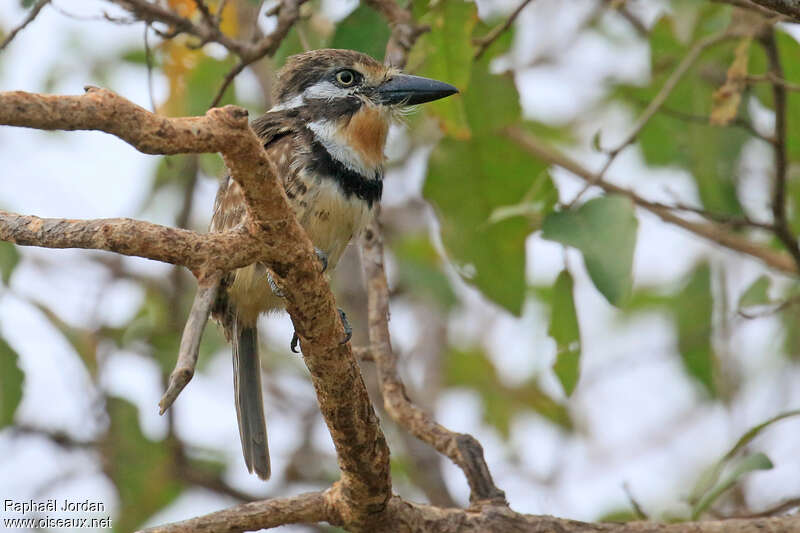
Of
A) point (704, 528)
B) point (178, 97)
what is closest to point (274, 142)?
point (178, 97)

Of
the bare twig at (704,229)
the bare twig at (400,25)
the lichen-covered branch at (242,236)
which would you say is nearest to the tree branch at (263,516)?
the lichen-covered branch at (242,236)

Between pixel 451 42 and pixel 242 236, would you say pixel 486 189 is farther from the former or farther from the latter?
pixel 242 236

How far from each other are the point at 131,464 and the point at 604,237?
209 cm

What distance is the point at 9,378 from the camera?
3.19 metres

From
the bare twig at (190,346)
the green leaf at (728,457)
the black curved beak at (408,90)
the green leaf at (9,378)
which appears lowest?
the bare twig at (190,346)

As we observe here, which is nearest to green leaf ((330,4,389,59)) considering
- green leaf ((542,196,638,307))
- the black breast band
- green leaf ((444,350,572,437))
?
the black breast band

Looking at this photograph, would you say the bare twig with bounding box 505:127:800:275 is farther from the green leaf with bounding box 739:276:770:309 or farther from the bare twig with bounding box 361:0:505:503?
the bare twig with bounding box 361:0:505:503

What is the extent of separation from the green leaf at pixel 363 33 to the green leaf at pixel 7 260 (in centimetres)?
108

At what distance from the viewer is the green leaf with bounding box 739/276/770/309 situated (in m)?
3.44

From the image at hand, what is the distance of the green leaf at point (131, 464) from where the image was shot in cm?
396

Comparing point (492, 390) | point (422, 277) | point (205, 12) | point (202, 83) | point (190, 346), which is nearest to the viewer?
point (190, 346)

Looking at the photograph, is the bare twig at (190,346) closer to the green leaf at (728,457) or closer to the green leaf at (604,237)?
the green leaf at (604,237)

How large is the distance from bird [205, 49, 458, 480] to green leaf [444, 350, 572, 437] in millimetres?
2460

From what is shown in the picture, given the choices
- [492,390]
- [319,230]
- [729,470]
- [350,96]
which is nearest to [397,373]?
[319,230]
